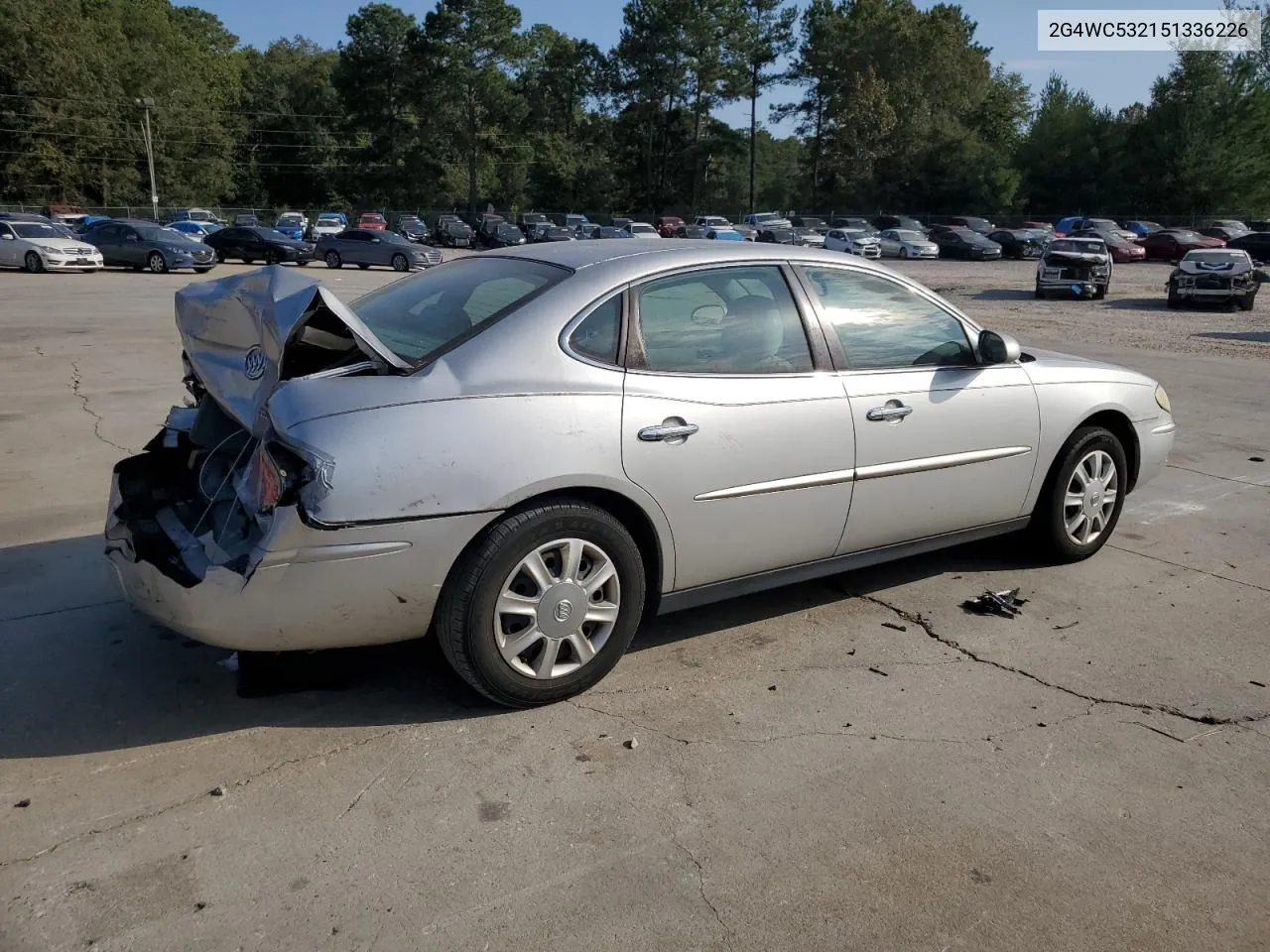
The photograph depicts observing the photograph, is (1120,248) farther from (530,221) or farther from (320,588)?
(320,588)

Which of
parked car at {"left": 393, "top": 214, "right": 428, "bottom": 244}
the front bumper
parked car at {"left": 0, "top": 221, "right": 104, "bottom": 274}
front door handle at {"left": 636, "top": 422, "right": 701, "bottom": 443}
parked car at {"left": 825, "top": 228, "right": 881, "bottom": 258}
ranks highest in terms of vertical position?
parked car at {"left": 393, "top": 214, "right": 428, "bottom": 244}

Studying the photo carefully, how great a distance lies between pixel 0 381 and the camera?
10.4 metres

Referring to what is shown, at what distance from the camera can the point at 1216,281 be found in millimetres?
23391

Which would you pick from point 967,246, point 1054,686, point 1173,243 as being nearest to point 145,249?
point 1054,686

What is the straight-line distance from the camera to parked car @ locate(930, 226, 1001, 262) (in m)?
46.7

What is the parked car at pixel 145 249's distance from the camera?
100ft

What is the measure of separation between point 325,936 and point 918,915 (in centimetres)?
151

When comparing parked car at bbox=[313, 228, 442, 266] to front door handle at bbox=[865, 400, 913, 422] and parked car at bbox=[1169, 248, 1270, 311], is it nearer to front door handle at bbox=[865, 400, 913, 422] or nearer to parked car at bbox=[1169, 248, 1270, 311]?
parked car at bbox=[1169, 248, 1270, 311]

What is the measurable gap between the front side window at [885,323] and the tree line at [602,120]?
218 feet

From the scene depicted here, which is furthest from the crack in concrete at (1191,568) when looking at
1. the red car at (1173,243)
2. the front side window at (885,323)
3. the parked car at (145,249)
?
the red car at (1173,243)

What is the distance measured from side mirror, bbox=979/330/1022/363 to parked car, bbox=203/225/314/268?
110 feet

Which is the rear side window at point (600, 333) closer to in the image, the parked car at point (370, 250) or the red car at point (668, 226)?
the parked car at point (370, 250)

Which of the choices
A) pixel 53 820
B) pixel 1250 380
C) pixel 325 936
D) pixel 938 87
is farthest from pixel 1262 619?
pixel 938 87

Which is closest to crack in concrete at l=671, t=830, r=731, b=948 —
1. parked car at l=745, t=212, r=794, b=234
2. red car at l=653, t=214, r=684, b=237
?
parked car at l=745, t=212, r=794, b=234
